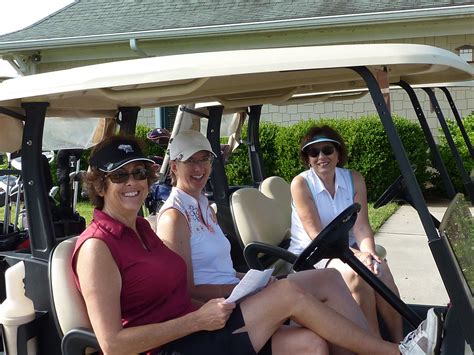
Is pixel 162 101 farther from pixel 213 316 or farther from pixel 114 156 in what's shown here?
pixel 213 316

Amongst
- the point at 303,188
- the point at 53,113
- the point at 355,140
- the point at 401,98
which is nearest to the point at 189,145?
the point at 53,113

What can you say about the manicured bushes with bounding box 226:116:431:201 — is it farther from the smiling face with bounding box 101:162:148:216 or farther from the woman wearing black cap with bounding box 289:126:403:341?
the smiling face with bounding box 101:162:148:216

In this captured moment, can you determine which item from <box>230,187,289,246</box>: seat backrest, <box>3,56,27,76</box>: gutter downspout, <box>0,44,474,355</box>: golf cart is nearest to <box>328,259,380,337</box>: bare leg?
<box>0,44,474,355</box>: golf cart

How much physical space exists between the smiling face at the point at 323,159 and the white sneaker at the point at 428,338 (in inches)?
61.2

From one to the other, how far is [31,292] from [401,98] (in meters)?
7.98

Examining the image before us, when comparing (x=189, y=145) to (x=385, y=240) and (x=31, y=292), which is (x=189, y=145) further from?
(x=385, y=240)

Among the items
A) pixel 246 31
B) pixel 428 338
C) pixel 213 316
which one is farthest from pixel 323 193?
pixel 246 31

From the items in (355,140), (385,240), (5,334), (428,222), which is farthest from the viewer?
(355,140)

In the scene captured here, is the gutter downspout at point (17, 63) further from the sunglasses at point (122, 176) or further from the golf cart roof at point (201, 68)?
the sunglasses at point (122, 176)

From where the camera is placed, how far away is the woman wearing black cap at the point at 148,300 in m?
2.06

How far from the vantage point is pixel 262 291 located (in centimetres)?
226

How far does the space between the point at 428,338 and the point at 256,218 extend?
2.07m

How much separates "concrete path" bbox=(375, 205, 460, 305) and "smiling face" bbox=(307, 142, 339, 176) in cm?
154

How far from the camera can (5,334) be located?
7.48 ft
